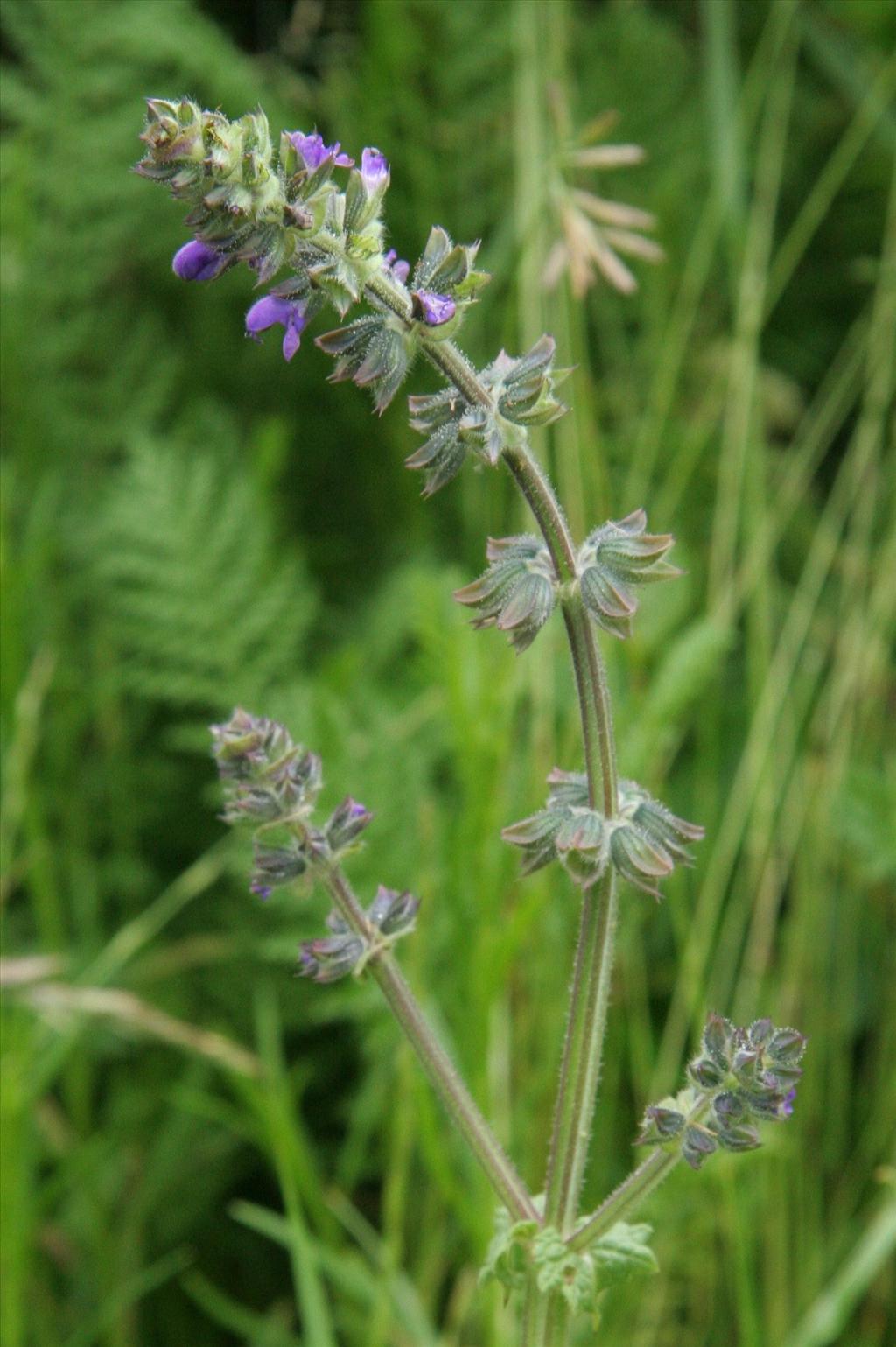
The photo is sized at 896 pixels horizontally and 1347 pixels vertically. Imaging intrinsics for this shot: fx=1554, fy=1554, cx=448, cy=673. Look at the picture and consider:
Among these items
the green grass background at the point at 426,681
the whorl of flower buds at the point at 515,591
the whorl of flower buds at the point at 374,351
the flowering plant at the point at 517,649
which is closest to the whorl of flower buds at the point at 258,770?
the flowering plant at the point at 517,649

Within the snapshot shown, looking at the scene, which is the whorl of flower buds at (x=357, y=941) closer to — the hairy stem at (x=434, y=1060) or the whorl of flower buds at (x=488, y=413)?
the hairy stem at (x=434, y=1060)

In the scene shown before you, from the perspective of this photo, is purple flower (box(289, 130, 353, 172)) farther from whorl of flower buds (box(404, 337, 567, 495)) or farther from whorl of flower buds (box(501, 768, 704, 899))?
whorl of flower buds (box(501, 768, 704, 899))

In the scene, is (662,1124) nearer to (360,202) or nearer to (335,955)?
(335,955)

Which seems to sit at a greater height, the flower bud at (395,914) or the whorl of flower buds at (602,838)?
the whorl of flower buds at (602,838)

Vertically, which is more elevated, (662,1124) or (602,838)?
(602,838)

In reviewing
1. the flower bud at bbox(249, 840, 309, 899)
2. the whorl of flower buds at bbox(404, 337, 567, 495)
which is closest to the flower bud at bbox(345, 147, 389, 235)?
the whorl of flower buds at bbox(404, 337, 567, 495)

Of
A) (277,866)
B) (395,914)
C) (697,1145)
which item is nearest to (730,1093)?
(697,1145)

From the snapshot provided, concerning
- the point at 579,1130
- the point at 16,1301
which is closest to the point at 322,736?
the point at 16,1301
